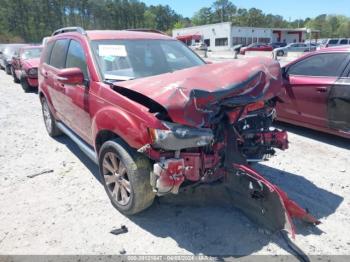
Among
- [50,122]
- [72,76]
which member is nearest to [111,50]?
[72,76]

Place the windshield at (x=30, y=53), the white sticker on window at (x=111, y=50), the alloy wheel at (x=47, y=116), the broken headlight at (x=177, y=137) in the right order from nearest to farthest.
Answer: the broken headlight at (x=177, y=137)
the white sticker on window at (x=111, y=50)
the alloy wheel at (x=47, y=116)
the windshield at (x=30, y=53)

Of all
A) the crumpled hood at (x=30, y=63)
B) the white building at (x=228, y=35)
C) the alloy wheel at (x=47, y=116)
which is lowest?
the alloy wheel at (x=47, y=116)

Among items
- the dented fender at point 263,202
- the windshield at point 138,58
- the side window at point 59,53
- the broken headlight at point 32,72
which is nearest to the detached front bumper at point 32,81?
the broken headlight at point 32,72

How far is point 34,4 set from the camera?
83.3 meters

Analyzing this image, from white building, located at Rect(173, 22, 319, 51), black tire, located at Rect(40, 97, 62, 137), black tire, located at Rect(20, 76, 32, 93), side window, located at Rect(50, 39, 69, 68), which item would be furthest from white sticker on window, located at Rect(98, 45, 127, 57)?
white building, located at Rect(173, 22, 319, 51)

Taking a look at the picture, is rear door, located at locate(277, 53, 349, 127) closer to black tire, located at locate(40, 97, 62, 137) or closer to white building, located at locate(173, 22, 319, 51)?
black tire, located at locate(40, 97, 62, 137)

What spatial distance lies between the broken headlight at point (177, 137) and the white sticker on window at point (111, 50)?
Result: 1543mm

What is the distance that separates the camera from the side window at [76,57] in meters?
4.18

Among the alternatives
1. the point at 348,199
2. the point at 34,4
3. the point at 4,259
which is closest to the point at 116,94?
the point at 4,259

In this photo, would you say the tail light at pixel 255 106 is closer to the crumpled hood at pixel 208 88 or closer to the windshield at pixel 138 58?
the crumpled hood at pixel 208 88

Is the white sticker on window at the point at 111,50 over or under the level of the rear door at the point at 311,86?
over

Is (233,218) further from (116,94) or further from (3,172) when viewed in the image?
(3,172)

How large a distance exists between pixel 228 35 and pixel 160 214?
69.2 meters

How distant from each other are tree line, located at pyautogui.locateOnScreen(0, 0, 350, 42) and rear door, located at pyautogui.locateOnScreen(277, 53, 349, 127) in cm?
7121
